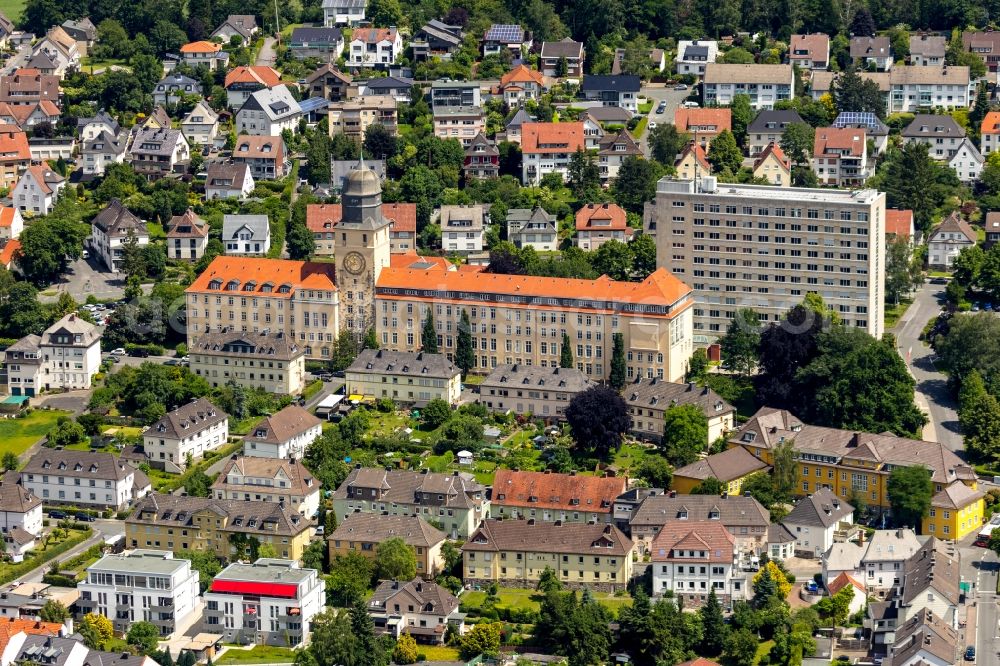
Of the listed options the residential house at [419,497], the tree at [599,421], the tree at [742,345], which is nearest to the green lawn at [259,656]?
the residential house at [419,497]

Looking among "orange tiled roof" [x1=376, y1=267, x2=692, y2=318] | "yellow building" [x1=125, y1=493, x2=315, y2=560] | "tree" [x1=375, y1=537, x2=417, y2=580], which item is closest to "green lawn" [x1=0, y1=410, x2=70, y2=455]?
"yellow building" [x1=125, y1=493, x2=315, y2=560]

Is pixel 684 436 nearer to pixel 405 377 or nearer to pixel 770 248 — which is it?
pixel 405 377

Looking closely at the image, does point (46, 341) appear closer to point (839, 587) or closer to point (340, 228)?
point (340, 228)

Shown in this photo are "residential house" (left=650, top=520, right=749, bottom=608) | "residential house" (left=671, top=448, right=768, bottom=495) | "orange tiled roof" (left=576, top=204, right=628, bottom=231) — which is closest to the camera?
"residential house" (left=650, top=520, right=749, bottom=608)

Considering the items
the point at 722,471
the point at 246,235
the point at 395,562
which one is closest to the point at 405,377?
the point at 722,471

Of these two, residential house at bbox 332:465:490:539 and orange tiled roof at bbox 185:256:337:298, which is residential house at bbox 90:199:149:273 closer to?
orange tiled roof at bbox 185:256:337:298

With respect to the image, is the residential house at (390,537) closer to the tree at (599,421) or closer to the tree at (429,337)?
the tree at (599,421)
